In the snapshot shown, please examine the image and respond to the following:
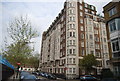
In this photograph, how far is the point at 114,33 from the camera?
682 inches

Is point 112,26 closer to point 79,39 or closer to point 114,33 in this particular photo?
point 114,33

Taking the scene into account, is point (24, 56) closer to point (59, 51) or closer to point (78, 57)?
point (78, 57)

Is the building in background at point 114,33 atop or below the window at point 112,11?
below

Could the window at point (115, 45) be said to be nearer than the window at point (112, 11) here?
Yes

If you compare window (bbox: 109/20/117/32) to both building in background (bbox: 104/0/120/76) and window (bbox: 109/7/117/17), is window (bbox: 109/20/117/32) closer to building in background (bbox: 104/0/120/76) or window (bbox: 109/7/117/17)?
building in background (bbox: 104/0/120/76)

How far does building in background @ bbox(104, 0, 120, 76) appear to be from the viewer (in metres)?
16.4

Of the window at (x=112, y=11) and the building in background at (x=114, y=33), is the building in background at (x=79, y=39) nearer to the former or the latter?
the building in background at (x=114, y=33)

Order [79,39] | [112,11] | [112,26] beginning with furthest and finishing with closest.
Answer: [79,39]
[112,11]
[112,26]

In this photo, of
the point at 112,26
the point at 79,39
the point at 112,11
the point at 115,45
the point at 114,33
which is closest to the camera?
the point at 115,45

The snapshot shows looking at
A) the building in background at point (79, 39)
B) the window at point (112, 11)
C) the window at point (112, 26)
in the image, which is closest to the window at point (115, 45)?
the window at point (112, 26)

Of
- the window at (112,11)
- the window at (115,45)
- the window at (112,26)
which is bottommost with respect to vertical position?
the window at (115,45)

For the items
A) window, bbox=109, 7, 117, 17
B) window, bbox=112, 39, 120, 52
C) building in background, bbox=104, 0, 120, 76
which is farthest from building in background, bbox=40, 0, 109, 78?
window, bbox=112, 39, 120, 52

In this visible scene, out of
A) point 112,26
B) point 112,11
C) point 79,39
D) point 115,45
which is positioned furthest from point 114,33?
point 79,39

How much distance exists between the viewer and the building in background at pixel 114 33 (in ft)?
53.8
